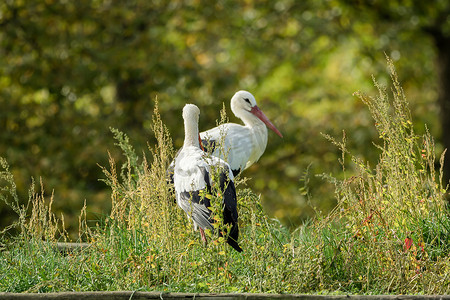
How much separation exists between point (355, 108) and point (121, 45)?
15.4ft

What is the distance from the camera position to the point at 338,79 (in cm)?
1689

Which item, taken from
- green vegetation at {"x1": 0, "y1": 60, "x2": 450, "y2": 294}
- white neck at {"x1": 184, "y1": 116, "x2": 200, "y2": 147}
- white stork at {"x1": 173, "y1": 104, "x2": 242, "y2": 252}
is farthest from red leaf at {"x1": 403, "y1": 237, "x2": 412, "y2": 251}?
white neck at {"x1": 184, "y1": 116, "x2": 200, "y2": 147}

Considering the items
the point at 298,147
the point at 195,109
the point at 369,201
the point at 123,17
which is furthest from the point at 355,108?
the point at 369,201

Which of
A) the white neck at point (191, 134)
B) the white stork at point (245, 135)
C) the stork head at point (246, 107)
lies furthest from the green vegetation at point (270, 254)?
the stork head at point (246, 107)

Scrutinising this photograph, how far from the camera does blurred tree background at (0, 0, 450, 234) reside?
34.6 feet

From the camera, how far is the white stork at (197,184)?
4.44 m

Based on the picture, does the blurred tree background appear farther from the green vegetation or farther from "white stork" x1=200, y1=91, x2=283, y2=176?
the green vegetation

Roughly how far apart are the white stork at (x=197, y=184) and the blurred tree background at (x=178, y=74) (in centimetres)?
394

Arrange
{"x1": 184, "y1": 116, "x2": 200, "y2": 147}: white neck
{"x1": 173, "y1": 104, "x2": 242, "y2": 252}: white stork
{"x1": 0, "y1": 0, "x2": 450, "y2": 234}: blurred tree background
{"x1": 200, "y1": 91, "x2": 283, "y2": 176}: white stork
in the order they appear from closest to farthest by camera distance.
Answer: {"x1": 173, "y1": 104, "x2": 242, "y2": 252}: white stork, {"x1": 184, "y1": 116, "x2": 200, "y2": 147}: white neck, {"x1": 200, "y1": 91, "x2": 283, "y2": 176}: white stork, {"x1": 0, "y1": 0, "x2": 450, "y2": 234}: blurred tree background

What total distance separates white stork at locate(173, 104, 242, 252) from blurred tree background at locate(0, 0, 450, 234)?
3940mm

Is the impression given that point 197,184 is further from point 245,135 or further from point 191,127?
point 245,135

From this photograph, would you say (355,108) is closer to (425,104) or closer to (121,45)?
(425,104)

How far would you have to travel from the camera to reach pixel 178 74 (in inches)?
433

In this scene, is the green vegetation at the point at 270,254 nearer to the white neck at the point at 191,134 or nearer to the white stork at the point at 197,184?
the white stork at the point at 197,184
